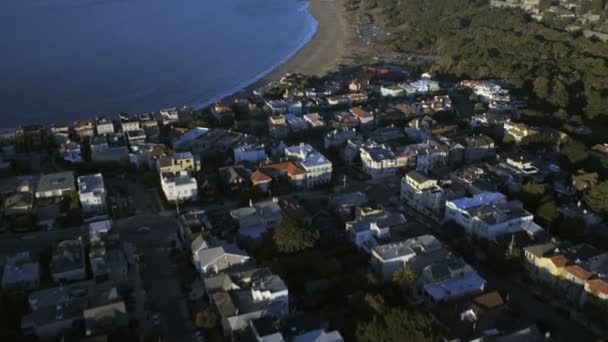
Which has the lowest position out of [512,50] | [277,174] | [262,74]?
[262,74]

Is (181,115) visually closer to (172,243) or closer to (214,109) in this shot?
(214,109)

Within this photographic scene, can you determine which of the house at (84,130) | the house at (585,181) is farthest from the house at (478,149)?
the house at (84,130)

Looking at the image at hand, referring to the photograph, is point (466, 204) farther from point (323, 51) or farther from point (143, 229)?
point (323, 51)

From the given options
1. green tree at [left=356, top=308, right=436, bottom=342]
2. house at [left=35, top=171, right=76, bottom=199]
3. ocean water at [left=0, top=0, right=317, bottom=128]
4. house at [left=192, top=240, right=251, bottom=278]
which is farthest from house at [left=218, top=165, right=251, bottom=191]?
ocean water at [left=0, top=0, right=317, bottom=128]

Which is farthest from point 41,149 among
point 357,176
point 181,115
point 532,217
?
point 532,217

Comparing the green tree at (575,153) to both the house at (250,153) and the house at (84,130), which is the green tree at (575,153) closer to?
the house at (250,153)

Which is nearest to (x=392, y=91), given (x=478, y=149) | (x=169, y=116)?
(x=478, y=149)

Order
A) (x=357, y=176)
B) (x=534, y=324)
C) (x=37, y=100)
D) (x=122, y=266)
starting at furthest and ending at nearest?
(x=37, y=100)
(x=357, y=176)
(x=122, y=266)
(x=534, y=324)
